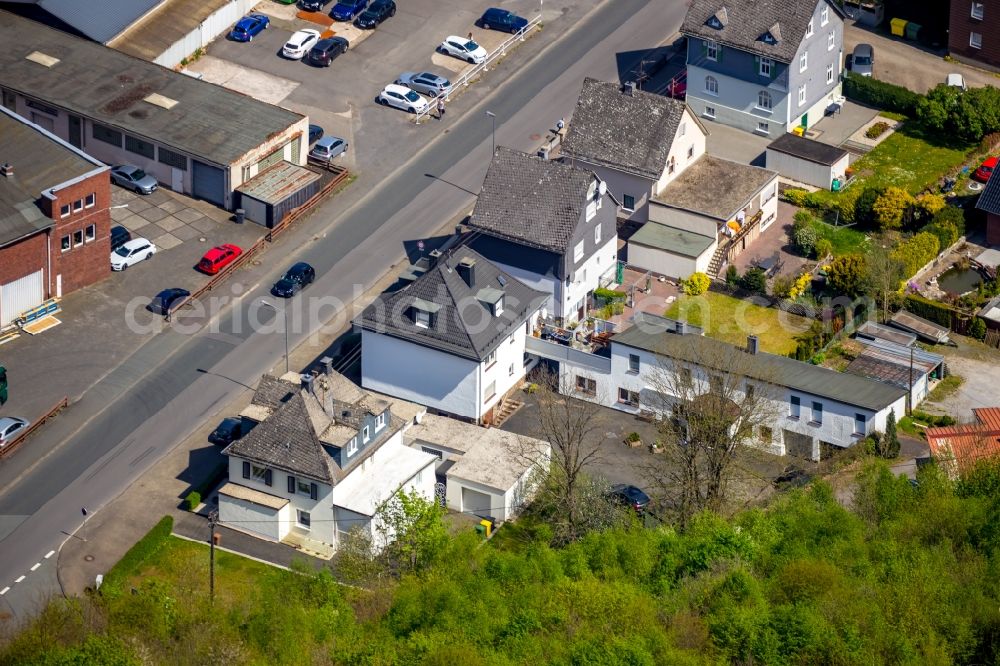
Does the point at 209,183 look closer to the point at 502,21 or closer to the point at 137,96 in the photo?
the point at 137,96

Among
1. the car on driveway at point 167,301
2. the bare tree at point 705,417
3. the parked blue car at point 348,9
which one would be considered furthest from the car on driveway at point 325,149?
the bare tree at point 705,417

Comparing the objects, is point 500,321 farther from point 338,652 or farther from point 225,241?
point 338,652

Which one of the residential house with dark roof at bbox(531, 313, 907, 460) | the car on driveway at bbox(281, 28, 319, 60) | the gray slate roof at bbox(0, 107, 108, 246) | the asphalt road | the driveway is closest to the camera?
the asphalt road

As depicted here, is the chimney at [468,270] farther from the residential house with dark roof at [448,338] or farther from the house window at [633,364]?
the house window at [633,364]

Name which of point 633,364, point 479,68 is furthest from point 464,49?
point 633,364

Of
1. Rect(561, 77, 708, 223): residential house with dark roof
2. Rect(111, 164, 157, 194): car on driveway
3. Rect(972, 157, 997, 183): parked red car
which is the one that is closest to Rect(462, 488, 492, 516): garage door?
Rect(561, 77, 708, 223): residential house with dark roof

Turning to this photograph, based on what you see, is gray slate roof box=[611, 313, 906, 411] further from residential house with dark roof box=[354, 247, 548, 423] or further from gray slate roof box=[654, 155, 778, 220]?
gray slate roof box=[654, 155, 778, 220]
